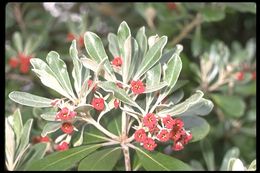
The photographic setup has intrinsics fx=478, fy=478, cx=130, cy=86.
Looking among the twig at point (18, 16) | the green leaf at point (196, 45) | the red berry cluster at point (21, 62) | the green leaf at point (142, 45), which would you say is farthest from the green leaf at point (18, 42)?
the green leaf at point (142, 45)

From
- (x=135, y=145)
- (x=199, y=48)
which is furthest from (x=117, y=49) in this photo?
(x=199, y=48)

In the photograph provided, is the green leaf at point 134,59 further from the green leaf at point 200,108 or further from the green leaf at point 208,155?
the green leaf at point 208,155

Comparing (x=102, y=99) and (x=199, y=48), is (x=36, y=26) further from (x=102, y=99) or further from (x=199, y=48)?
(x=102, y=99)

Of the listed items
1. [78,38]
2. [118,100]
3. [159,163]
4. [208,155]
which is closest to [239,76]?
[208,155]

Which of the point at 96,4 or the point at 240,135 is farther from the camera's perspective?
the point at 96,4

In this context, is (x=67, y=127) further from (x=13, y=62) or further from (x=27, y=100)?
(x=13, y=62)
